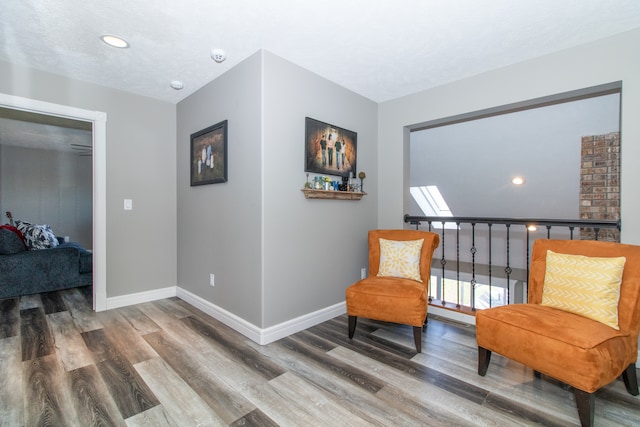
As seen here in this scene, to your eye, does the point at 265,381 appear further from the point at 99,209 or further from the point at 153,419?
the point at 99,209

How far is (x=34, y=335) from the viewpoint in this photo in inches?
102

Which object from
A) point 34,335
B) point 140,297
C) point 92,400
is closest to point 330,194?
point 92,400

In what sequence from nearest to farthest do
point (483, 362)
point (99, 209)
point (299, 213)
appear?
point (483, 362) < point (299, 213) < point (99, 209)

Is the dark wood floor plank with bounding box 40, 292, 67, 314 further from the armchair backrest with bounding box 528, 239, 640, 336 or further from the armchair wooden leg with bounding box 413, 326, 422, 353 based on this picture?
the armchair backrest with bounding box 528, 239, 640, 336

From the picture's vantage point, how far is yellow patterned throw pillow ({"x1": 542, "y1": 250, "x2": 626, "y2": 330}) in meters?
1.75

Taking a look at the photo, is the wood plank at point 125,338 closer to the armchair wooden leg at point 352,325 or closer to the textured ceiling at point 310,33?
the armchair wooden leg at point 352,325

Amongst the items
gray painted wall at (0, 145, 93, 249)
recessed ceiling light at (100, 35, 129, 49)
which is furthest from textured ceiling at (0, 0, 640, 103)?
gray painted wall at (0, 145, 93, 249)

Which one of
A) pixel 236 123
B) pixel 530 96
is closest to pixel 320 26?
pixel 236 123

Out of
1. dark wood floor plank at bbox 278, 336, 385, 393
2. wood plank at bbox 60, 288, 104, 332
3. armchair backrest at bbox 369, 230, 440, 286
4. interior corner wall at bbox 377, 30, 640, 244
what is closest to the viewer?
dark wood floor plank at bbox 278, 336, 385, 393

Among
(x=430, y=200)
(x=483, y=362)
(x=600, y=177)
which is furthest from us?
(x=430, y=200)

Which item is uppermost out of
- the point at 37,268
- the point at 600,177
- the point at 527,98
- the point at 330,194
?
the point at 527,98

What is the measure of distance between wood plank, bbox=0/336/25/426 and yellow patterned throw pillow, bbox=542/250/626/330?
3115 mm

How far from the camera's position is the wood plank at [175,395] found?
159 cm

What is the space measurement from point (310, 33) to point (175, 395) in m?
2.54
